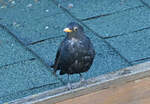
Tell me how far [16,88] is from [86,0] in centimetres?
220

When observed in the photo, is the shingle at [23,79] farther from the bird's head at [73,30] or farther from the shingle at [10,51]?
the bird's head at [73,30]

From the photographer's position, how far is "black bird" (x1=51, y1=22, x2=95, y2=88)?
Result: 3.67 m

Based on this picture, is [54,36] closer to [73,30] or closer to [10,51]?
[10,51]

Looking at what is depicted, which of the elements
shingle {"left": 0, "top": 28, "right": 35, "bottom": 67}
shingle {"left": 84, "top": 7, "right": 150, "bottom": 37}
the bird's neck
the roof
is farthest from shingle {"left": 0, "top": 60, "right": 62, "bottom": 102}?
shingle {"left": 84, "top": 7, "right": 150, "bottom": 37}

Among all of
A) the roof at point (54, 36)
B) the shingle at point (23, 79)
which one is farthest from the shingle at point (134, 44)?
the shingle at point (23, 79)

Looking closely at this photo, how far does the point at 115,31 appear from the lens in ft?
17.4

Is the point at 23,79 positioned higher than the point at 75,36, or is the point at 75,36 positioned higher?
the point at 75,36

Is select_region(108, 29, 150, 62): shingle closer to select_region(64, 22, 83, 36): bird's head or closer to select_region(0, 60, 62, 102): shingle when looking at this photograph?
select_region(0, 60, 62, 102): shingle

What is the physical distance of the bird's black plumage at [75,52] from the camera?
12.0 feet

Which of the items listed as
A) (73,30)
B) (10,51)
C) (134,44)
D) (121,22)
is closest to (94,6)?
(121,22)

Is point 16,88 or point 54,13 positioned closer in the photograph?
point 16,88

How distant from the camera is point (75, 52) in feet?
12.0

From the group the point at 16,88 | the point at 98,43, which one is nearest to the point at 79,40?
the point at 16,88

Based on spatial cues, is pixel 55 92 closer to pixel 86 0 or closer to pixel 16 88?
pixel 16 88
